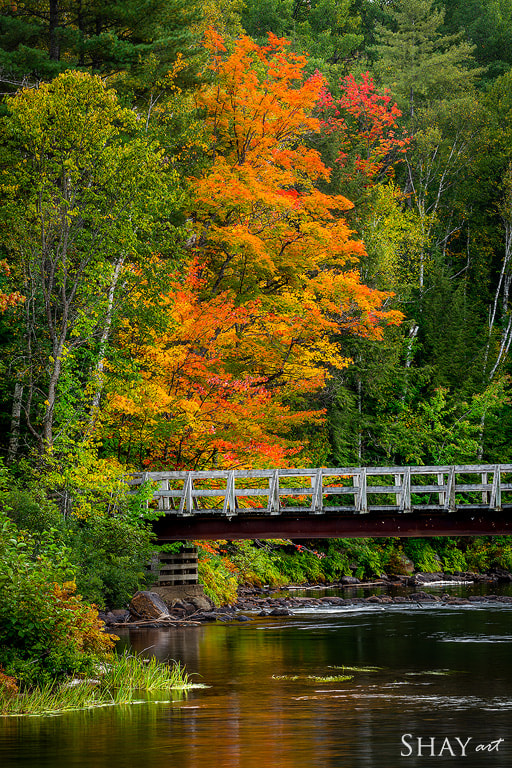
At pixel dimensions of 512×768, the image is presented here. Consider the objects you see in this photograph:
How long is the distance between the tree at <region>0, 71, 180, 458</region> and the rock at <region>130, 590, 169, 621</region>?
4.87 m

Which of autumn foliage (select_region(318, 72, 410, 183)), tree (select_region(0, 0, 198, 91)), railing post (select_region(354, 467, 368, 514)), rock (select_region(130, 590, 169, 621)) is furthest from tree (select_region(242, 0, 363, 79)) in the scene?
rock (select_region(130, 590, 169, 621))

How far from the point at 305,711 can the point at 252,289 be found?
2403 centimetres

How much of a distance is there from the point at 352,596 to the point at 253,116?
16.3 metres

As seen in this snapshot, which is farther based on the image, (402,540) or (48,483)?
(402,540)

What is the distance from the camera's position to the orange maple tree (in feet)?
108

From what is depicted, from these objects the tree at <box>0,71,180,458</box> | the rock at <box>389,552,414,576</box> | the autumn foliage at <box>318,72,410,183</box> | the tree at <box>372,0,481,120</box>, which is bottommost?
the rock at <box>389,552,414,576</box>

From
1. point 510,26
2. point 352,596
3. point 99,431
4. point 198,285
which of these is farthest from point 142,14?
point 510,26

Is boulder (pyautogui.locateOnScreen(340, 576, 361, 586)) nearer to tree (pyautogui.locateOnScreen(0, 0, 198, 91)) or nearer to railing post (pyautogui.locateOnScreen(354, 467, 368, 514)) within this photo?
railing post (pyautogui.locateOnScreen(354, 467, 368, 514))

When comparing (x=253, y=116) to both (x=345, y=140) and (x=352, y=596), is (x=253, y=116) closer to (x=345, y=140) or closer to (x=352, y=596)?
(x=345, y=140)

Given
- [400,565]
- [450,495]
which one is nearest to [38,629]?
[450,495]

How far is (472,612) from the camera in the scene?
30.9 meters

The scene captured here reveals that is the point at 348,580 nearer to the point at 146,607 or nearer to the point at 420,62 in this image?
the point at 146,607

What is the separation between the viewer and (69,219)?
93.9 feet

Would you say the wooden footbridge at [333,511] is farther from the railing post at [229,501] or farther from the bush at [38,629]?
the bush at [38,629]
